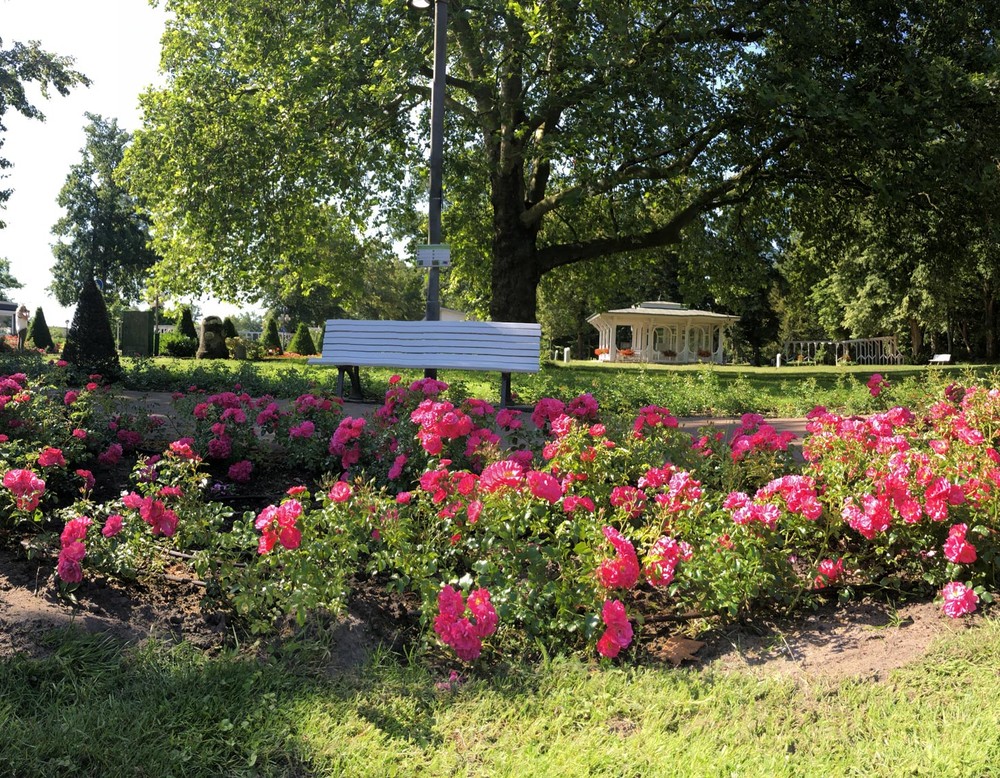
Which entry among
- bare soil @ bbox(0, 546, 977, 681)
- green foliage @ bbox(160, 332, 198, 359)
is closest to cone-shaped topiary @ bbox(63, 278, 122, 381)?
bare soil @ bbox(0, 546, 977, 681)

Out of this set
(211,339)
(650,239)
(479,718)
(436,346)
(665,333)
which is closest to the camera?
(479,718)

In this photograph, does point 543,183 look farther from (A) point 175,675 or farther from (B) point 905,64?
(A) point 175,675

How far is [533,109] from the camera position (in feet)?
42.9

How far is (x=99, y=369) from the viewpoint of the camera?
1180 cm

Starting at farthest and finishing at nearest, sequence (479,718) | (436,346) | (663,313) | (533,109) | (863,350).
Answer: (863,350), (663,313), (533,109), (436,346), (479,718)

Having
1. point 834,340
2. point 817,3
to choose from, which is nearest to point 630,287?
point 817,3

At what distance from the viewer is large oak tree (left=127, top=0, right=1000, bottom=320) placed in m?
12.3

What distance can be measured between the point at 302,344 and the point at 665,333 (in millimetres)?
18550

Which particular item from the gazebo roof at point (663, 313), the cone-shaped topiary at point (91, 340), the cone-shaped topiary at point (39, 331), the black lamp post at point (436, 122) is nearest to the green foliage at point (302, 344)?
the cone-shaped topiary at point (39, 331)

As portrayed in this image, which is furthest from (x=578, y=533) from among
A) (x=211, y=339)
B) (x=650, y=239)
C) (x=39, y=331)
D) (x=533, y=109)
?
(x=39, y=331)

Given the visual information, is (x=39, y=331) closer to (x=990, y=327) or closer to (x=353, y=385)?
(x=353, y=385)

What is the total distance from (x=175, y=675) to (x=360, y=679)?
0.55 meters

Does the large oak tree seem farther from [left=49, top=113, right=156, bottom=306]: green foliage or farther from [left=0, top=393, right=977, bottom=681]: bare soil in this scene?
[left=49, top=113, right=156, bottom=306]: green foliage

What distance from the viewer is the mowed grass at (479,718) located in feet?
6.75
